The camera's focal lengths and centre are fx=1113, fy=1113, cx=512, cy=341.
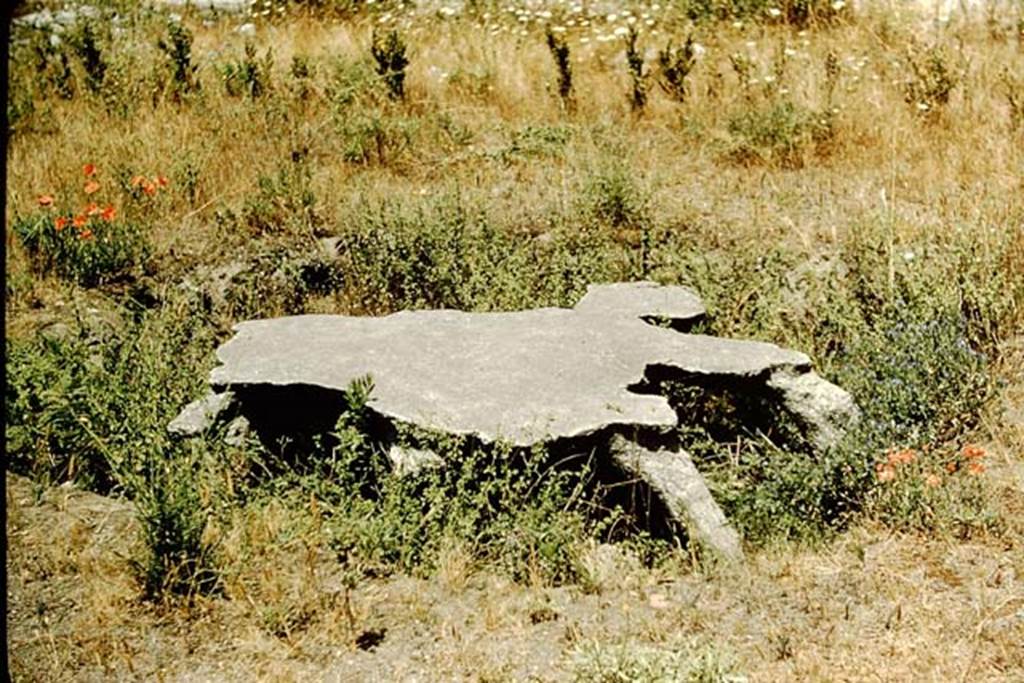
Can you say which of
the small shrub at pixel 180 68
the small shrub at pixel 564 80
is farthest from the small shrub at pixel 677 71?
the small shrub at pixel 180 68

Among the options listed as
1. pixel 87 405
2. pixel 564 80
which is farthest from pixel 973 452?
pixel 564 80

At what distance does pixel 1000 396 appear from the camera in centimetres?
534

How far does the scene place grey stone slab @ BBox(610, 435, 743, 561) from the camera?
445 cm

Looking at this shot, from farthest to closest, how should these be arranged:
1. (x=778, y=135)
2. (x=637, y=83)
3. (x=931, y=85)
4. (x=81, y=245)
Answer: (x=637, y=83) → (x=931, y=85) → (x=778, y=135) → (x=81, y=245)

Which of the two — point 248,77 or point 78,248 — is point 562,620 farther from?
point 248,77

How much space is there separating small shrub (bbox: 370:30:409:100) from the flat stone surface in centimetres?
370

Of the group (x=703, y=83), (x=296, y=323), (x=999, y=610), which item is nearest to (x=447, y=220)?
(x=296, y=323)

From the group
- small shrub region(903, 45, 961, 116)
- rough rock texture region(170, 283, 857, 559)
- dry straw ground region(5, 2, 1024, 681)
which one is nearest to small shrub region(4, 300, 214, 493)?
dry straw ground region(5, 2, 1024, 681)

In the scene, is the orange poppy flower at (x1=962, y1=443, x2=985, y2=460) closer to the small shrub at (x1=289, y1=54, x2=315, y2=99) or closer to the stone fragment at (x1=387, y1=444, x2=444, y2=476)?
the stone fragment at (x1=387, y1=444, x2=444, y2=476)

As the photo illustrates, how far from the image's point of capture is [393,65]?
904 cm

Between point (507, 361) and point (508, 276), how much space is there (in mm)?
1206

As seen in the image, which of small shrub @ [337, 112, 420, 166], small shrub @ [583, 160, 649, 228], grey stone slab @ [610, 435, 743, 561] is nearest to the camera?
grey stone slab @ [610, 435, 743, 561]

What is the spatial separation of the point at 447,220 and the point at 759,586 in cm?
337

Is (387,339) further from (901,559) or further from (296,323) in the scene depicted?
(901,559)
